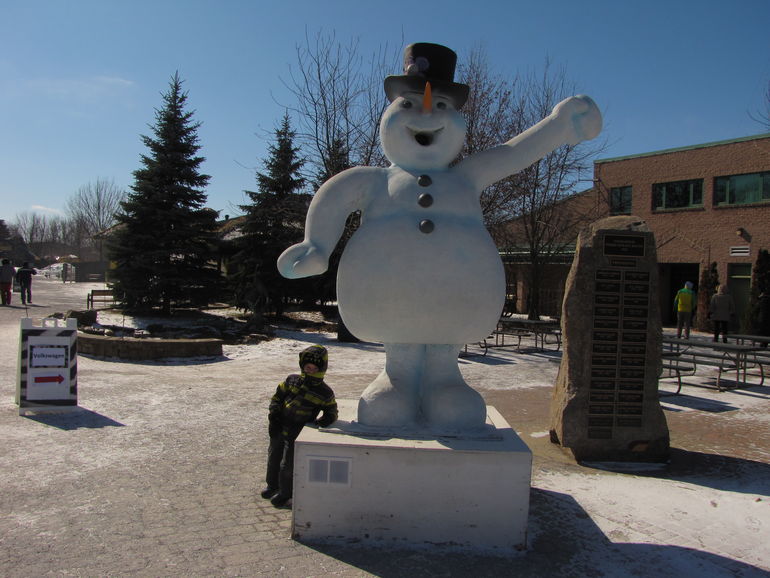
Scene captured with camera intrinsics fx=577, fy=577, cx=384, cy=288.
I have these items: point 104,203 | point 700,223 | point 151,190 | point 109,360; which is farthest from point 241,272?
Result: point 104,203

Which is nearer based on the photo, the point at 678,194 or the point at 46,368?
the point at 46,368

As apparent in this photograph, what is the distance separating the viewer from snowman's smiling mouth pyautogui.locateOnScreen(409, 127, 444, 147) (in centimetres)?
381

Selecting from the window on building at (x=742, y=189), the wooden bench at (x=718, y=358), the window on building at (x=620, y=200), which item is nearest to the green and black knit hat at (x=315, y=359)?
the wooden bench at (x=718, y=358)

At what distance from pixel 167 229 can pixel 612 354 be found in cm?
1486

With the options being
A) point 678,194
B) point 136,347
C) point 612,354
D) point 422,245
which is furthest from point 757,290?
point 422,245

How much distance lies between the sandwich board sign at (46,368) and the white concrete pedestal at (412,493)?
152 inches

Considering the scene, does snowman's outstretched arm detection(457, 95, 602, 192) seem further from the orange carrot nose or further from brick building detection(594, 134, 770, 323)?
brick building detection(594, 134, 770, 323)

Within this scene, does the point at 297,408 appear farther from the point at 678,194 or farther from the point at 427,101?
the point at 678,194

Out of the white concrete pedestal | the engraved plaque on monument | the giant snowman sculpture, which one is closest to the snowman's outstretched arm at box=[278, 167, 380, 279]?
the giant snowman sculpture

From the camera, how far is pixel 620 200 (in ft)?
71.5

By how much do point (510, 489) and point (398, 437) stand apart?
2.36 ft

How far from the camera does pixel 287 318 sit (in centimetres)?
1814

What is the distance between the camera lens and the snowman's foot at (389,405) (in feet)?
12.1

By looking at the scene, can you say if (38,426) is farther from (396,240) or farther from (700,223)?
(700,223)
